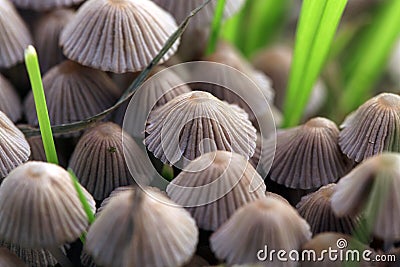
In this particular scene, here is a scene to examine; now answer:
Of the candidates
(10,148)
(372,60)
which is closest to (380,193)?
(10,148)

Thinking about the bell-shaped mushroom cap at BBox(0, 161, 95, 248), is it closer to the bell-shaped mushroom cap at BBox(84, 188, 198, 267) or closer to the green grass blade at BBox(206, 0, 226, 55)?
the bell-shaped mushroom cap at BBox(84, 188, 198, 267)

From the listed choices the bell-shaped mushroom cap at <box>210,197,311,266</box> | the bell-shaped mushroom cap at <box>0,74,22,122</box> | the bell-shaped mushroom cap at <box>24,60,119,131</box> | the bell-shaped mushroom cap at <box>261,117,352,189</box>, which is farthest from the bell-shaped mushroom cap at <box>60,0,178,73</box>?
the bell-shaped mushroom cap at <box>210,197,311,266</box>

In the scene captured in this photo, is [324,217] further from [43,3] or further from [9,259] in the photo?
[43,3]

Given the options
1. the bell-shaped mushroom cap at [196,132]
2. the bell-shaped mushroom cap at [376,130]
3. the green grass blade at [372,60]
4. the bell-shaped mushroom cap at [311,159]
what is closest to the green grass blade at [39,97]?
the bell-shaped mushroom cap at [196,132]

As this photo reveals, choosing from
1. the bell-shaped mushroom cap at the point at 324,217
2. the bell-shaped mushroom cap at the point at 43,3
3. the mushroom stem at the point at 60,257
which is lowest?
the mushroom stem at the point at 60,257

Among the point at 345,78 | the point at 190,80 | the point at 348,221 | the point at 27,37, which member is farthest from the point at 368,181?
the point at 345,78

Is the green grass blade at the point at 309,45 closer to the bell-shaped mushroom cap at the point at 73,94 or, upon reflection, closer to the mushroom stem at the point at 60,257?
the bell-shaped mushroom cap at the point at 73,94
